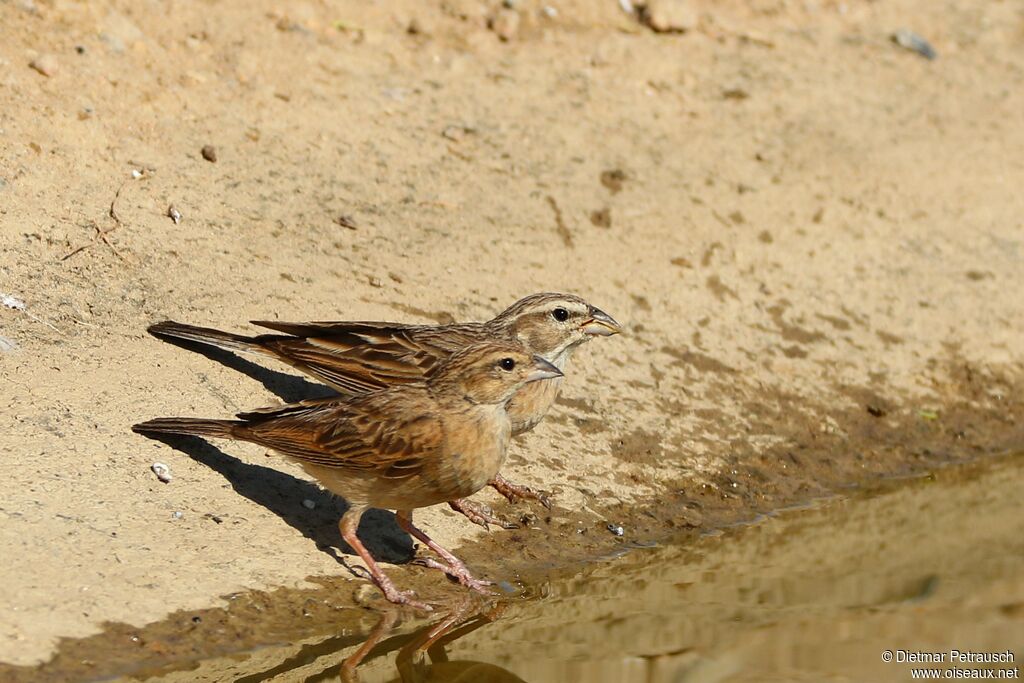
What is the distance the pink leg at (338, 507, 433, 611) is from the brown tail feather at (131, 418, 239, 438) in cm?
67

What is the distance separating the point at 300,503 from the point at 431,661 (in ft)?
4.26

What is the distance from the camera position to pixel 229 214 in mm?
9047

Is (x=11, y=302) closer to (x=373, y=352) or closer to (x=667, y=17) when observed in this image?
(x=373, y=352)

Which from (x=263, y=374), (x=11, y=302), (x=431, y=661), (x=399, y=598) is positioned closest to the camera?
(x=431, y=661)

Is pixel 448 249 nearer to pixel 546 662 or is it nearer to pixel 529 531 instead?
pixel 529 531

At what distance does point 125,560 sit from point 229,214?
3.20 m

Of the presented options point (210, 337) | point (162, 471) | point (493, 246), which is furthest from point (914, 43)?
point (162, 471)

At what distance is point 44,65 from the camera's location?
9.37m

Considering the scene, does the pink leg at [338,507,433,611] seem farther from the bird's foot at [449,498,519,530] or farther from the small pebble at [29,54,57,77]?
the small pebble at [29,54,57,77]

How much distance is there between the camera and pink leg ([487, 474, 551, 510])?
7605 millimetres

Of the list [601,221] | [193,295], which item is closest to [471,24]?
[601,221]

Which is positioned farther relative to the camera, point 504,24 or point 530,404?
point 504,24

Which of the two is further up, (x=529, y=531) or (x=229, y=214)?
(x=229, y=214)

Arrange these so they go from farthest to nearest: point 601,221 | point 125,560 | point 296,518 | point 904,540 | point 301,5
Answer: point 301,5 → point 601,221 → point 904,540 → point 296,518 → point 125,560
